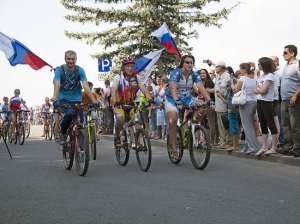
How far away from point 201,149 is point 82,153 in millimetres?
2027

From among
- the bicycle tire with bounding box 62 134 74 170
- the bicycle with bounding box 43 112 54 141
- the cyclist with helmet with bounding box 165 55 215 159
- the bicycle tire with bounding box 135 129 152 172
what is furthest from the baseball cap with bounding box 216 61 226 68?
the bicycle with bounding box 43 112 54 141

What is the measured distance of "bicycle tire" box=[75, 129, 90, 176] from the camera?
898 centimetres

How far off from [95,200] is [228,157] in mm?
5896

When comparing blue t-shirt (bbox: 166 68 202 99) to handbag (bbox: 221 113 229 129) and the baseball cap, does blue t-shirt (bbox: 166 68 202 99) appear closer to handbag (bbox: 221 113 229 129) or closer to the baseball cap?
the baseball cap

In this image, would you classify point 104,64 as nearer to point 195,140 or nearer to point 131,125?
point 131,125

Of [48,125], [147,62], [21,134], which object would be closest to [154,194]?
[147,62]

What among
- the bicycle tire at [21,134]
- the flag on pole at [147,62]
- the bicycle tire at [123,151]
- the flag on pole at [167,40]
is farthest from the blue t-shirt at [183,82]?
the bicycle tire at [21,134]

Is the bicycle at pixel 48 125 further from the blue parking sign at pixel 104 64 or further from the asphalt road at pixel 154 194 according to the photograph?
the asphalt road at pixel 154 194

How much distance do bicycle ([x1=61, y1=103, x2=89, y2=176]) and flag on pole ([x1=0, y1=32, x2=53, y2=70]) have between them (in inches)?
188

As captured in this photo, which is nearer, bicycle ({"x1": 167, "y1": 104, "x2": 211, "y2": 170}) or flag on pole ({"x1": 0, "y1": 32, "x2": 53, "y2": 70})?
bicycle ({"x1": 167, "y1": 104, "x2": 211, "y2": 170})

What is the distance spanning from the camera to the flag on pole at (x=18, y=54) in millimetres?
13984

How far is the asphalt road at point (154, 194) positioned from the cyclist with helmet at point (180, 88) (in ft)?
2.78

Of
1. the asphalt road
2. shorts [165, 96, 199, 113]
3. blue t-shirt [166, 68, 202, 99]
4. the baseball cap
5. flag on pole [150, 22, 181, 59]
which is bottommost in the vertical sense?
the asphalt road

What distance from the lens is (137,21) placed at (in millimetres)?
34344
